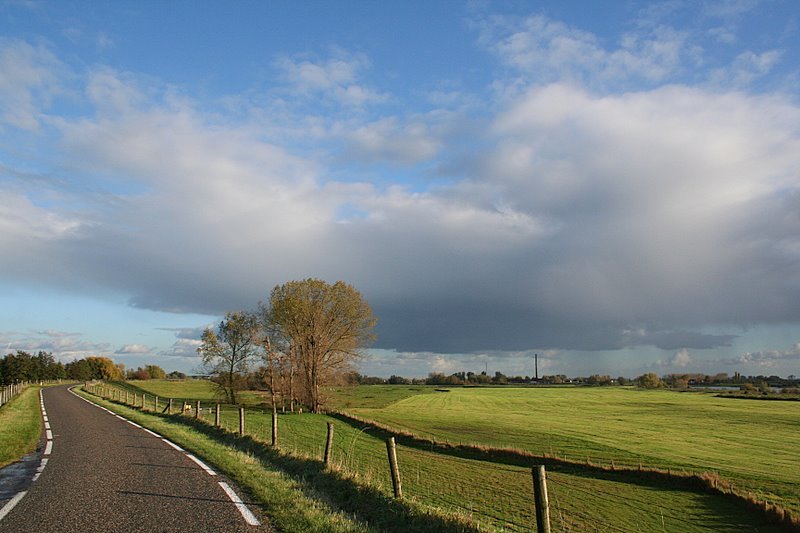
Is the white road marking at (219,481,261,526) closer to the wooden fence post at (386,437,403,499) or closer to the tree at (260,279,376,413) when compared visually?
the wooden fence post at (386,437,403,499)

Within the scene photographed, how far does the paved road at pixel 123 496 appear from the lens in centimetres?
830

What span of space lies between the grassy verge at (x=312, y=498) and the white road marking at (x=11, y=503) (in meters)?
4.10

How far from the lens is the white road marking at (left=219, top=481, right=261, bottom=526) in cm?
854

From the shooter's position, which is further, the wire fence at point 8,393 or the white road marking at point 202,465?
the wire fence at point 8,393

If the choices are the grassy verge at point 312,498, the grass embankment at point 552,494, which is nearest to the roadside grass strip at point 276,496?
the grassy verge at point 312,498

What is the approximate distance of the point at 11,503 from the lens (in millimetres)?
9578

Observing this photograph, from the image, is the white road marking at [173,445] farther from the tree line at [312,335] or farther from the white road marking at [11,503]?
the tree line at [312,335]

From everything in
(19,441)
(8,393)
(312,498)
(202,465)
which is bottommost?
(8,393)

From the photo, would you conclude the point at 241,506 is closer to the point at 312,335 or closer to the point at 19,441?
the point at 19,441

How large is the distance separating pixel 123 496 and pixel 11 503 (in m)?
1.85

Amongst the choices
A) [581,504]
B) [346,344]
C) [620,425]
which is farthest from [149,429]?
[620,425]

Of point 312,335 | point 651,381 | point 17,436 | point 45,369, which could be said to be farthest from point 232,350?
point 651,381

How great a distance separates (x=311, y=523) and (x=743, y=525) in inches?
997

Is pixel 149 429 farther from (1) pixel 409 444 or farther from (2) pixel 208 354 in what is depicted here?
(2) pixel 208 354
